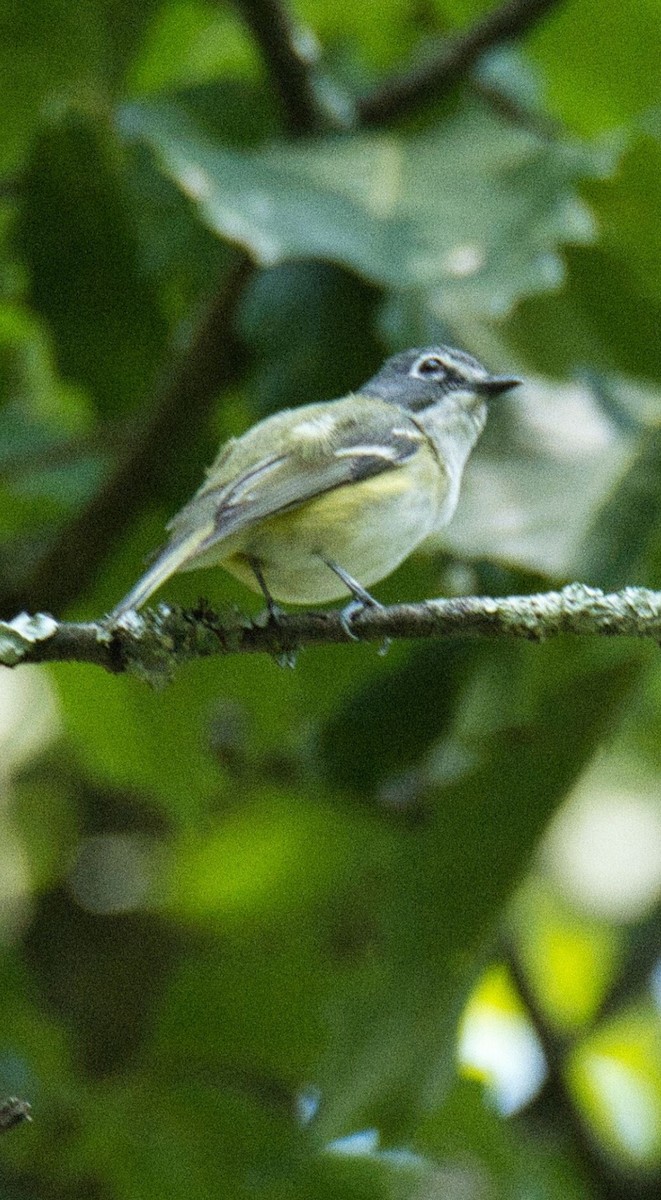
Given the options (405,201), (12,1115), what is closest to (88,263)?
(405,201)

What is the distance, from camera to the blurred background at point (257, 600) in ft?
12.3

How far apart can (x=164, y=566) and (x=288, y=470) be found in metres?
0.63

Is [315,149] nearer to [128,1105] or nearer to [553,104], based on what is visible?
[553,104]

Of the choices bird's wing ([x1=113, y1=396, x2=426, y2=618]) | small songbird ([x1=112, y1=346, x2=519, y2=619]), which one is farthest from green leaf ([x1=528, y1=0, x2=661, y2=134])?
bird's wing ([x1=113, y1=396, x2=426, y2=618])

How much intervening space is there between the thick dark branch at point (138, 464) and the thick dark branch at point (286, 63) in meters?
0.44

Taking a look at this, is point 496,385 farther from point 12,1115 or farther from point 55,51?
point 12,1115

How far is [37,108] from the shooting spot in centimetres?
440

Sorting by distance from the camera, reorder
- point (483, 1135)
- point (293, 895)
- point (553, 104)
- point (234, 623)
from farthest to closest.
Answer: point (553, 104), point (293, 895), point (483, 1135), point (234, 623)

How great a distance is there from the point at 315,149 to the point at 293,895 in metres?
1.96

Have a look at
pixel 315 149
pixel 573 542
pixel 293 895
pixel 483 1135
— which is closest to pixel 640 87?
pixel 315 149

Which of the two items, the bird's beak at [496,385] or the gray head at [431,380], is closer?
the bird's beak at [496,385]

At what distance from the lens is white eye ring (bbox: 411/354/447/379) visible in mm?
4215

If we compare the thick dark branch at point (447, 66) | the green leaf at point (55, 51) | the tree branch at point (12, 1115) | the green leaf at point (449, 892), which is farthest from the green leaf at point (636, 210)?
the tree branch at point (12, 1115)

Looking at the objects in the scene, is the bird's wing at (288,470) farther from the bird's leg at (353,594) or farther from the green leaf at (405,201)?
the green leaf at (405,201)
